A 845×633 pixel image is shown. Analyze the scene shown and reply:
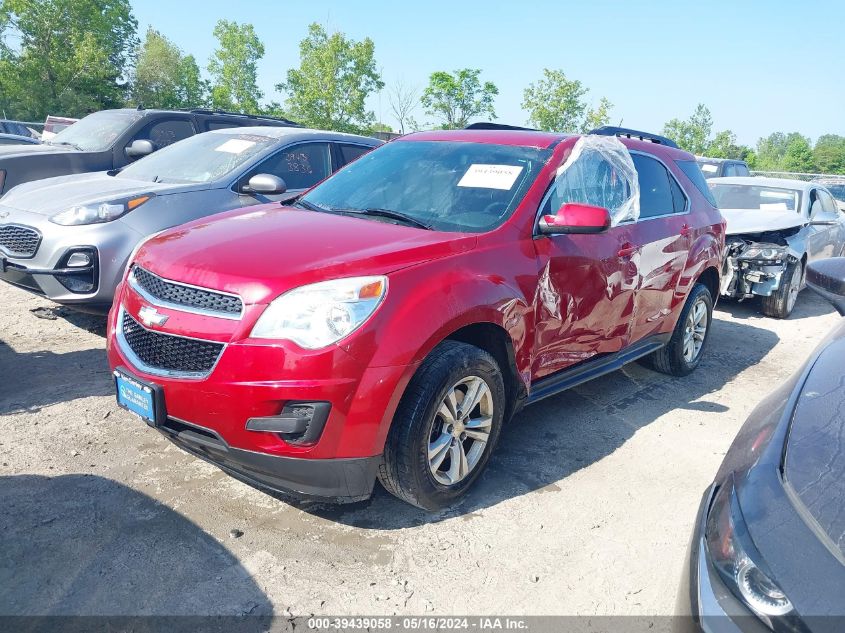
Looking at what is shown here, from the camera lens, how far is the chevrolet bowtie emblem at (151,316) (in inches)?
109

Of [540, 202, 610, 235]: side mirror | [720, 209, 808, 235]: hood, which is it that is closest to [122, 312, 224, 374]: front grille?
[540, 202, 610, 235]: side mirror

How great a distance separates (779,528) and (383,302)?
157 centimetres

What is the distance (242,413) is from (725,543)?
5.70 ft

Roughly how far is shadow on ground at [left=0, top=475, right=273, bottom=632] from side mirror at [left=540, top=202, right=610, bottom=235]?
2192 millimetres

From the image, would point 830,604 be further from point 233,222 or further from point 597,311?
point 233,222

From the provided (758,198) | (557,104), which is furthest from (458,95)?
(758,198)

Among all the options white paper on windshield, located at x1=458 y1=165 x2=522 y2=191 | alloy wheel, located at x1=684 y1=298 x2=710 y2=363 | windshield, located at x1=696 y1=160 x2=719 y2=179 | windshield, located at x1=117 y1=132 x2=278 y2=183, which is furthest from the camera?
windshield, located at x1=696 y1=160 x2=719 y2=179

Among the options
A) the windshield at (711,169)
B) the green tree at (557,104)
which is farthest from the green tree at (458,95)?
the windshield at (711,169)

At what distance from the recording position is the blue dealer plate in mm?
2695

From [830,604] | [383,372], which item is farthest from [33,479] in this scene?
[830,604]

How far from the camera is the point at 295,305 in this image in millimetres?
2555

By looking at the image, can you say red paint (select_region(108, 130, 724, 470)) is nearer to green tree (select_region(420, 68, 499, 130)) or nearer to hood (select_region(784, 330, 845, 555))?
hood (select_region(784, 330, 845, 555))

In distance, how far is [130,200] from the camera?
486cm

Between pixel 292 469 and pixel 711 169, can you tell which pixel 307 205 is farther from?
pixel 711 169
